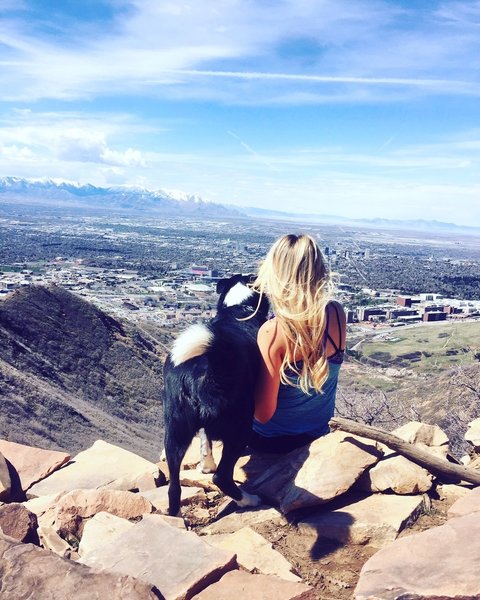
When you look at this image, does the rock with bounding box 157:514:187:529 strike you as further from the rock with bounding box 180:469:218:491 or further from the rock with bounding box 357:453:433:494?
the rock with bounding box 357:453:433:494

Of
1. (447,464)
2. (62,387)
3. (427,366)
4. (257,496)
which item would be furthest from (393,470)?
(427,366)

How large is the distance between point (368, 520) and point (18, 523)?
1.83 meters

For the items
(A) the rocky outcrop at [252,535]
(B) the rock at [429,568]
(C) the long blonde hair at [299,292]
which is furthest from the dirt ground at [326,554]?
(C) the long blonde hair at [299,292]

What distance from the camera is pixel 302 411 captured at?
4.31 m

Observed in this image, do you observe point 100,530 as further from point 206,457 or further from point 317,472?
point 317,472

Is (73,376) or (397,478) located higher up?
(397,478)

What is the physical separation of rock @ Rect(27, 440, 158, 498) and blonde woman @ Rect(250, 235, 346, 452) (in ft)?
4.74

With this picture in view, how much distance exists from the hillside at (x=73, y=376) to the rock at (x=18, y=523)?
1091 centimetres

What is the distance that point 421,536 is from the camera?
291cm

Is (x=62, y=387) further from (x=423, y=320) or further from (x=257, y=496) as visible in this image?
(x=423, y=320)

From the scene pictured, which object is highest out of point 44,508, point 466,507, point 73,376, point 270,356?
point 270,356

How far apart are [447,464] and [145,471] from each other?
7.68ft

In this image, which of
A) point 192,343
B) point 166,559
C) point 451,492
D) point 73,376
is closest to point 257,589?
point 166,559

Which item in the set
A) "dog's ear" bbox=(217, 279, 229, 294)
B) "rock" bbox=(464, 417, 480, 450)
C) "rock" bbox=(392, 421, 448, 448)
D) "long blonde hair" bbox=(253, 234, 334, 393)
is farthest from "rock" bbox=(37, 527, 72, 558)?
"rock" bbox=(464, 417, 480, 450)
